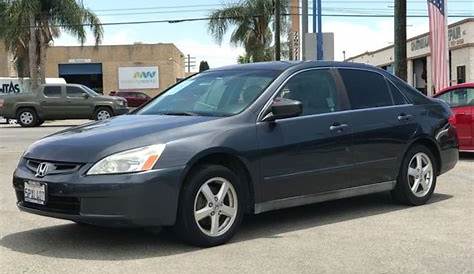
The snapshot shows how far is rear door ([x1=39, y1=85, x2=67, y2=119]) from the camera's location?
27.0 m

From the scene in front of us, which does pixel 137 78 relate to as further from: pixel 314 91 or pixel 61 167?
pixel 61 167

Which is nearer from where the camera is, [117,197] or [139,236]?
[117,197]

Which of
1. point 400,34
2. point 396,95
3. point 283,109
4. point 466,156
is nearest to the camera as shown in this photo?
point 283,109

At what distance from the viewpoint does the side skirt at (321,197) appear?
21.0ft


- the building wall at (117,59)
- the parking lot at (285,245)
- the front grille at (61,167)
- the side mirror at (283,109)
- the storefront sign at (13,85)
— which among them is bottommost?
the parking lot at (285,245)

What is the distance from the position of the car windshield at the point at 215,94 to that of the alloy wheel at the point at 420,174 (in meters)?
2.13

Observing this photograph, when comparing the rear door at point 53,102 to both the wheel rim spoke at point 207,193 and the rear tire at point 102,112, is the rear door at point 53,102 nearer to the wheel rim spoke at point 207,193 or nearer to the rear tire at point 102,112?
the rear tire at point 102,112

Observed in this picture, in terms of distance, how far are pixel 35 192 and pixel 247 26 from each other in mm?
38914

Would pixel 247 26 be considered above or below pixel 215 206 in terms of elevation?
above

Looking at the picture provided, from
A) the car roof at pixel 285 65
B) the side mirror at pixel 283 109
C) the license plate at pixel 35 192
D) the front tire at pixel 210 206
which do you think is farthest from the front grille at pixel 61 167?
the car roof at pixel 285 65

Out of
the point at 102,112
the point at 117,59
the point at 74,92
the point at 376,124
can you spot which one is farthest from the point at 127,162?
the point at 117,59

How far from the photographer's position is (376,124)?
7.33 m

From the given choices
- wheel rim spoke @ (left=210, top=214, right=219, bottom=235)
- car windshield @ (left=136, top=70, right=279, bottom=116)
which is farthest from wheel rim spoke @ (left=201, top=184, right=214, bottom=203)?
car windshield @ (left=136, top=70, right=279, bottom=116)

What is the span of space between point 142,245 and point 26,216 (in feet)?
6.30
